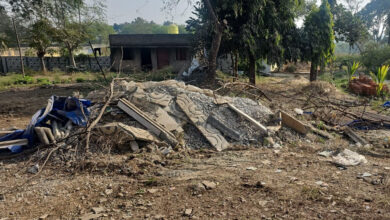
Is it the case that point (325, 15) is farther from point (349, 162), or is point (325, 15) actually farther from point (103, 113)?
point (103, 113)

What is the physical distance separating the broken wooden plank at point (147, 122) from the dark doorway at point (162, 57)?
15785mm

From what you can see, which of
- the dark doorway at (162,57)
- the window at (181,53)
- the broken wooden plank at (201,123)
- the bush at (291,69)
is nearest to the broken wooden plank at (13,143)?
the broken wooden plank at (201,123)

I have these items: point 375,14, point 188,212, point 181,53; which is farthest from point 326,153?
point 375,14

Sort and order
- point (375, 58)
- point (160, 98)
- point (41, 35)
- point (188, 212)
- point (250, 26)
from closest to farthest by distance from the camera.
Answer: point (188, 212) → point (160, 98) → point (250, 26) → point (41, 35) → point (375, 58)

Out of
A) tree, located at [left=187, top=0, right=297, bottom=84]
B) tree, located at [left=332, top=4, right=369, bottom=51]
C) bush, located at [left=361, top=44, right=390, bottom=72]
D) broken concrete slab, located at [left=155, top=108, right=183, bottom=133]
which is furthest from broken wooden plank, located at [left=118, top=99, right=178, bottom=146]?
bush, located at [left=361, top=44, right=390, bottom=72]

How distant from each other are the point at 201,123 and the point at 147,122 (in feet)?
→ 3.22

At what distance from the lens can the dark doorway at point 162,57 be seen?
20453mm

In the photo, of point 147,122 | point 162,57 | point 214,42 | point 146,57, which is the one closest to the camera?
point 147,122

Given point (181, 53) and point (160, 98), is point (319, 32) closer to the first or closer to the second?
point (160, 98)

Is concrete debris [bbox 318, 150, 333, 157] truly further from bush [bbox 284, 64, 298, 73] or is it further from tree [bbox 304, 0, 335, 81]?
bush [bbox 284, 64, 298, 73]

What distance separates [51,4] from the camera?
917 inches

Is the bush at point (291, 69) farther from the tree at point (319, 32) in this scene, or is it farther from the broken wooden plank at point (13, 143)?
the broken wooden plank at point (13, 143)

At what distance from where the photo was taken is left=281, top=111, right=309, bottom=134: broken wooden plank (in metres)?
5.49

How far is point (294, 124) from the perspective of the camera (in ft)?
18.3
